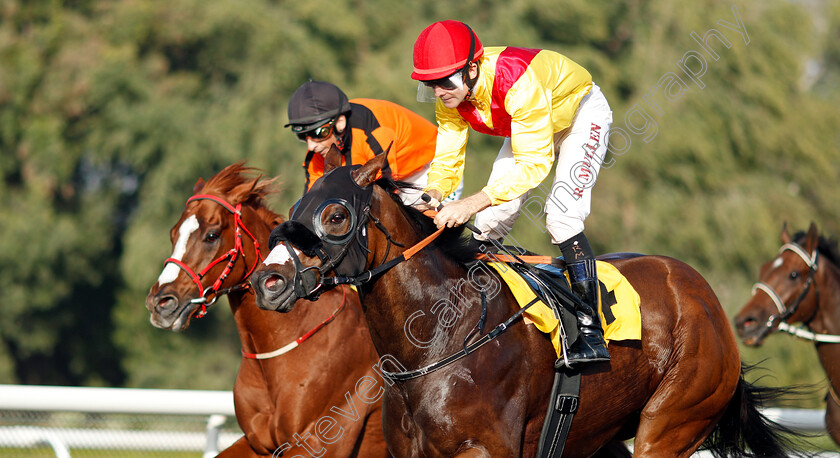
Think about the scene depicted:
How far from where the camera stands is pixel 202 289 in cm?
392

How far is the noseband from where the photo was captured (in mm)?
5875

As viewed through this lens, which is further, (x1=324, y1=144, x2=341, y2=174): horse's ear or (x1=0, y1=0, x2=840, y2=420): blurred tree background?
(x1=0, y1=0, x2=840, y2=420): blurred tree background

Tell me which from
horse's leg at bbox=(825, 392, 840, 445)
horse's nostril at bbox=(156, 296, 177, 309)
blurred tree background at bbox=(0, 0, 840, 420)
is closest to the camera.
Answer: horse's nostril at bbox=(156, 296, 177, 309)

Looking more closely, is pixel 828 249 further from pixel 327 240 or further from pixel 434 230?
pixel 327 240

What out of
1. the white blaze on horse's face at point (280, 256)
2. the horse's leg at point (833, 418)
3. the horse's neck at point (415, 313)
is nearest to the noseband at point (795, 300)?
the horse's leg at point (833, 418)

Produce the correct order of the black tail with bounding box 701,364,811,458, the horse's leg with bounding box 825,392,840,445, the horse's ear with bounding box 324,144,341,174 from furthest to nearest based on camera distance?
the horse's leg with bounding box 825,392,840,445
the black tail with bounding box 701,364,811,458
the horse's ear with bounding box 324,144,341,174

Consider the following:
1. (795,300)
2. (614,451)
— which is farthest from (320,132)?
(795,300)

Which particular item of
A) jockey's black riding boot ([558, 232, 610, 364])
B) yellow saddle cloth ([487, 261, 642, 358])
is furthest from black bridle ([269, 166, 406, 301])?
jockey's black riding boot ([558, 232, 610, 364])

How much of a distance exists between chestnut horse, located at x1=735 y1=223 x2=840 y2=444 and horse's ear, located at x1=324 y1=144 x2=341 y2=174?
4.27m

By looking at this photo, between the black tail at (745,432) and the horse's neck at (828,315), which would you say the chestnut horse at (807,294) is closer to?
the horse's neck at (828,315)

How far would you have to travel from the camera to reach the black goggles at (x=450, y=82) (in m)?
3.15

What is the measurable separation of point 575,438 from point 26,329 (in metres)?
12.5

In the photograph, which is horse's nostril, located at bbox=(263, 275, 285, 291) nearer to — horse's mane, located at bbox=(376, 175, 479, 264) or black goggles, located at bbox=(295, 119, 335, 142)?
horse's mane, located at bbox=(376, 175, 479, 264)

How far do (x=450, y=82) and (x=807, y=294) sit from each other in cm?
402
